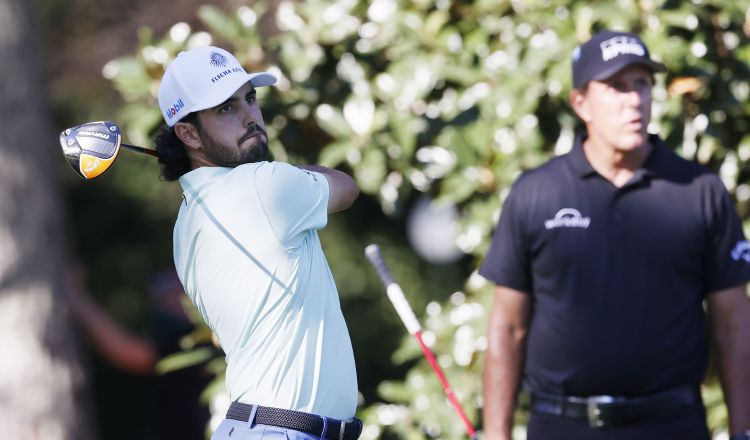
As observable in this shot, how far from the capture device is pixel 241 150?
385 cm

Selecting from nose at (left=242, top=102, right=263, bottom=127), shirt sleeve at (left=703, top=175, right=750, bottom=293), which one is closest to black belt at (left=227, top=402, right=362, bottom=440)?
nose at (left=242, top=102, right=263, bottom=127)

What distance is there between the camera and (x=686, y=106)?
540 cm

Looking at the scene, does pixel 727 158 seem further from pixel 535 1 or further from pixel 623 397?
pixel 623 397

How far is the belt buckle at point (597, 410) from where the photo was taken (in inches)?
169

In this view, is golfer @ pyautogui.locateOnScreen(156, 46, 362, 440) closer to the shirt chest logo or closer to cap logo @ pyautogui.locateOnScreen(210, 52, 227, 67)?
cap logo @ pyautogui.locateOnScreen(210, 52, 227, 67)

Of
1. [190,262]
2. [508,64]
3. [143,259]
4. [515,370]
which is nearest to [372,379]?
[143,259]

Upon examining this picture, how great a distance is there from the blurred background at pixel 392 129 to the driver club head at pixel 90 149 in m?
1.92

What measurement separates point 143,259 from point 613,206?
18.3 ft

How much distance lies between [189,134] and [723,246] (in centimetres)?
169

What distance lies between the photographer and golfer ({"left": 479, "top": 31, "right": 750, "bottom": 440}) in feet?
14.1

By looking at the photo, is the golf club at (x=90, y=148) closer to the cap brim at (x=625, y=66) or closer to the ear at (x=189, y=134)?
the ear at (x=189, y=134)

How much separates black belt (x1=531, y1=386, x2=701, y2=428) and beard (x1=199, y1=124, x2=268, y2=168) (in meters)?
1.31

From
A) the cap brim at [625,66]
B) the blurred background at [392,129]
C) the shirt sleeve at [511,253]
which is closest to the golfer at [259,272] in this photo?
the shirt sleeve at [511,253]

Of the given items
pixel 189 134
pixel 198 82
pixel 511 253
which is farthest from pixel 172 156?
pixel 511 253
